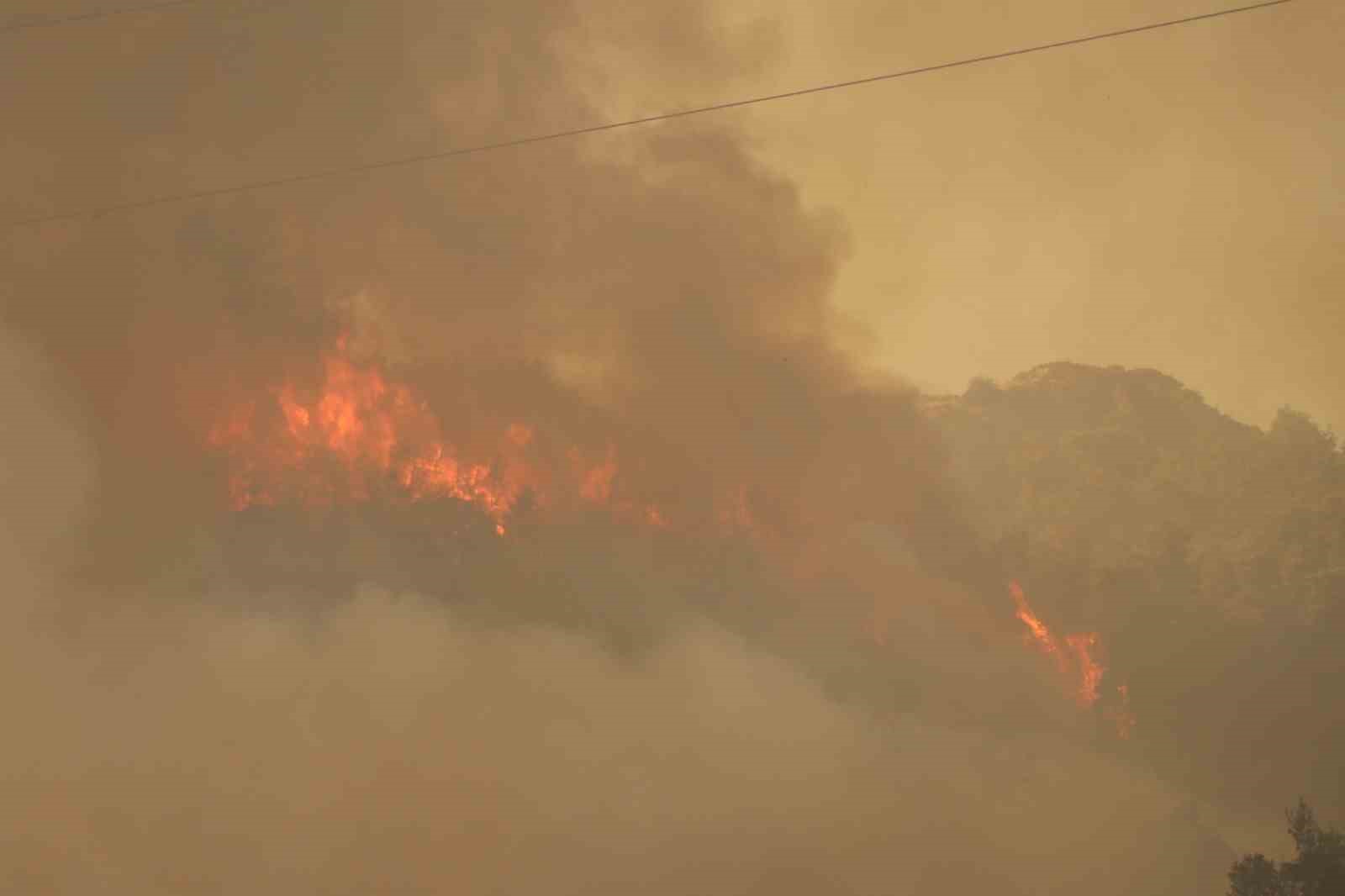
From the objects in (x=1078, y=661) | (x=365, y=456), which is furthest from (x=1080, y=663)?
(x=365, y=456)

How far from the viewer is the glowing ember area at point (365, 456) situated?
2808 centimetres

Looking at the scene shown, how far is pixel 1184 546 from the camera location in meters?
31.0

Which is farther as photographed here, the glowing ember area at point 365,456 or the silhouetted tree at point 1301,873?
the glowing ember area at point 365,456

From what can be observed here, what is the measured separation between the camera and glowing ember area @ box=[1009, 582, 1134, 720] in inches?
1165

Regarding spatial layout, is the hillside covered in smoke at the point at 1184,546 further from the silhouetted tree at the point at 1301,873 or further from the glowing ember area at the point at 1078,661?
the silhouetted tree at the point at 1301,873

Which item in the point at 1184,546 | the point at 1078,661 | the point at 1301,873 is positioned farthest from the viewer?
the point at 1184,546

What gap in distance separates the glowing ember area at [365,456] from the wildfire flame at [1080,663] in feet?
39.6

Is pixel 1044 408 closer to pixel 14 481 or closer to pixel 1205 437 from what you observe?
pixel 1205 437

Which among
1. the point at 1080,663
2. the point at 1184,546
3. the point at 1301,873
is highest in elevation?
the point at 1184,546

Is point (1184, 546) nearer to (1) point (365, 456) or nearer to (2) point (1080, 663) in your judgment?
(2) point (1080, 663)

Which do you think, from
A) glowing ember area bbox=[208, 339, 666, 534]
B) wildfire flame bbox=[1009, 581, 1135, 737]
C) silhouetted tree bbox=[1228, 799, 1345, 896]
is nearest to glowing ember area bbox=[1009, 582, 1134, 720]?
wildfire flame bbox=[1009, 581, 1135, 737]

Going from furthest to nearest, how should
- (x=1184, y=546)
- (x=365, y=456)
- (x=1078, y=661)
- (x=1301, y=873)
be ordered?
1. (x=1184, y=546)
2. (x=1078, y=661)
3. (x=365, y=456)
4. (x=1301, y=873)

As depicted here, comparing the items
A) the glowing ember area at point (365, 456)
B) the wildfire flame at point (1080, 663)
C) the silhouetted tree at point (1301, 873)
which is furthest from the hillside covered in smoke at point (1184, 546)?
the glowing ember area at point (365, 456)

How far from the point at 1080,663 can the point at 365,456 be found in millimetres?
19290
